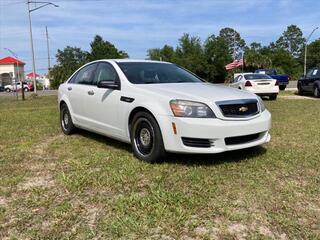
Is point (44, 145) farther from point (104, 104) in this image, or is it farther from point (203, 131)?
point (203, 131)

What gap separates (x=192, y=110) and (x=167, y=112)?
0.31 meters

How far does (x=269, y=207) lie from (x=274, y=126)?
4.98 metres

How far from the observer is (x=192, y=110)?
4969 mm

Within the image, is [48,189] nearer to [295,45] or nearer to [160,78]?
[160,78]

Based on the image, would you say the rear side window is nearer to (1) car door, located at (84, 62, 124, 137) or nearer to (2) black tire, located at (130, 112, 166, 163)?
(1) car door, located at (84, 62, 124, 137)

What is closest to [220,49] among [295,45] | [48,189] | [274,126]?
[295,45]

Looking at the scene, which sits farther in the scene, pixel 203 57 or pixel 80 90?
pixel 203 57

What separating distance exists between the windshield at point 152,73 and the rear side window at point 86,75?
811mm

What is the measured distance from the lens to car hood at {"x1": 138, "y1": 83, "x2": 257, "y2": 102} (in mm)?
5086

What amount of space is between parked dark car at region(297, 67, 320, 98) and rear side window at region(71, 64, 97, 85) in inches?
521

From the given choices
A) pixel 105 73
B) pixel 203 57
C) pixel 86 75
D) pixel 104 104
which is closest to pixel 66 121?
pixel 86 75

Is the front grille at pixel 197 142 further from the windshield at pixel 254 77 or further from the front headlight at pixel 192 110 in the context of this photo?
the windshield at pixel 254 77

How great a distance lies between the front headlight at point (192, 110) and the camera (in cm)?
495

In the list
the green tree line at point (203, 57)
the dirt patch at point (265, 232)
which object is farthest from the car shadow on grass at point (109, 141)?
the green tree line at point (203, 57)
